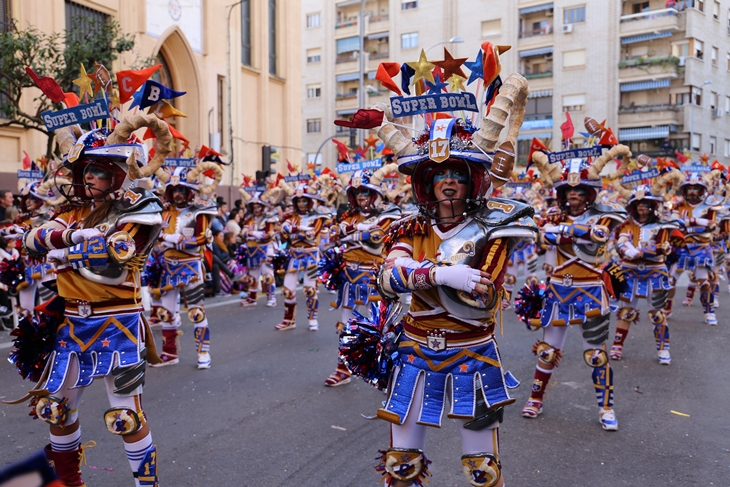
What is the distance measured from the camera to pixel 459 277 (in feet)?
10.9

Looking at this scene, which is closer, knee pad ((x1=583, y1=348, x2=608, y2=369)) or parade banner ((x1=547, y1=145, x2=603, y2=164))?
knee pad ((x1=583, y1=348, x2=608, y2=369))

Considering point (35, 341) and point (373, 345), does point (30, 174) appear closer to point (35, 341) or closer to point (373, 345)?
point (35, 341)

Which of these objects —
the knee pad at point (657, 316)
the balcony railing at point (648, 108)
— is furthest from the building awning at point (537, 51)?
the knee pad at point (657, 316)

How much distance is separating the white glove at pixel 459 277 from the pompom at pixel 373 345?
695mm

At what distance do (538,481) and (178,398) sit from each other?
380 cm

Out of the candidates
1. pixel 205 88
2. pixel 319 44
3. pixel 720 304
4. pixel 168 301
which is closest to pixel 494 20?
pixel 319 44

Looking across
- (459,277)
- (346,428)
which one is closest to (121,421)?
(459,277)

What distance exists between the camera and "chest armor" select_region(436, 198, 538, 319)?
3.58 metres

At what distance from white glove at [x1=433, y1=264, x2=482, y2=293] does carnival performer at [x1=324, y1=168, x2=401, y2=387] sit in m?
3.80

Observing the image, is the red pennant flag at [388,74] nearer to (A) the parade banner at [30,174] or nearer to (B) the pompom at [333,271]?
(B) the pompom at [333,271]

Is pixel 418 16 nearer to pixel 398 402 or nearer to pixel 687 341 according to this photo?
pixel 687 341

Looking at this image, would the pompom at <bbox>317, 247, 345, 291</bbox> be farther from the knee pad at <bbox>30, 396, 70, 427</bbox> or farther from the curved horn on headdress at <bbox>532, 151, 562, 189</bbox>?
the knee pad at <bbox>30, 396, 70, 427</bbox>

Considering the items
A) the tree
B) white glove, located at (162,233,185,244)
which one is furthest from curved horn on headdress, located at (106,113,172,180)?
the tree

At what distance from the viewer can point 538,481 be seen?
16.1 feet
